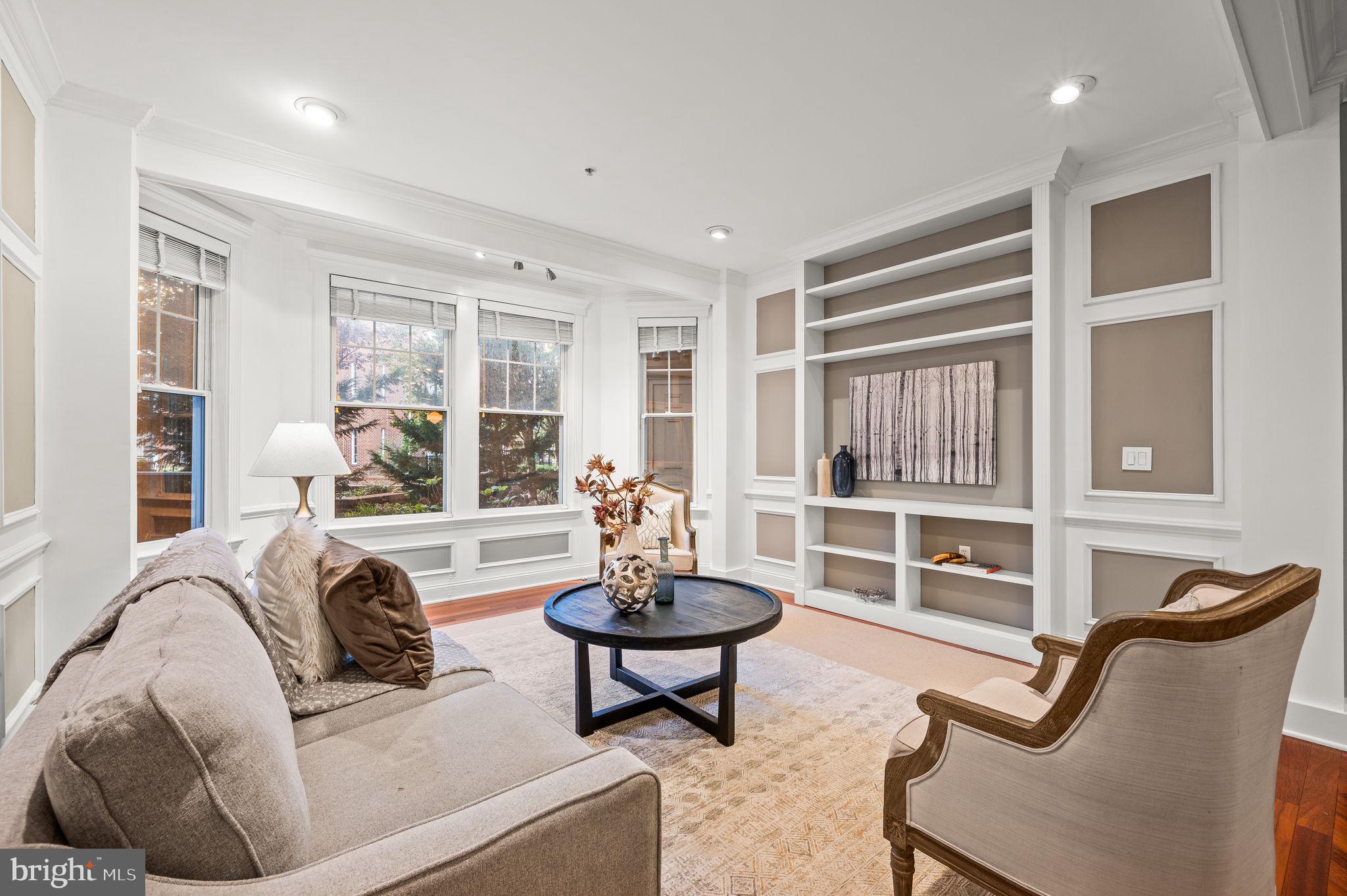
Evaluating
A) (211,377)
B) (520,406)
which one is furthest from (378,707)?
(520,406)

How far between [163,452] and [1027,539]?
5.05m

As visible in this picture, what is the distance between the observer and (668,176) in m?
3.52

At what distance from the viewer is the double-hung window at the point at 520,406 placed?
5.08m

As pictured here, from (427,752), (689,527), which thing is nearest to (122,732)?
(427,752)

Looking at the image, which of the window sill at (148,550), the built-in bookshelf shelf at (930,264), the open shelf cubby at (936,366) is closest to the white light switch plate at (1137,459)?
the open shelf cubby at (936,366)

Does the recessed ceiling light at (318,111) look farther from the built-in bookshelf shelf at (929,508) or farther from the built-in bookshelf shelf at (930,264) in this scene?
the built-in bookshelf shelf at (929,508)

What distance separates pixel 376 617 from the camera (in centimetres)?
184

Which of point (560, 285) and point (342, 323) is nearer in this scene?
point (342, 323)

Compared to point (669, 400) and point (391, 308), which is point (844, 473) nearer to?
point (669, 400)

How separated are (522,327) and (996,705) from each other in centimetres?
452

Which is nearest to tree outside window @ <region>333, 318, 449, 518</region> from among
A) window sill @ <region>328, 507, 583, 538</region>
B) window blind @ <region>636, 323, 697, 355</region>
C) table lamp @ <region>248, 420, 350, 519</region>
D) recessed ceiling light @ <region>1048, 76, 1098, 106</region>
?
window sill @ <region>328, 507, 583, 538</region>

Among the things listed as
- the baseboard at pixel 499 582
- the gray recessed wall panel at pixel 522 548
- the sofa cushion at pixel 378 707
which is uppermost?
the sofa cushion at pixel 378 707

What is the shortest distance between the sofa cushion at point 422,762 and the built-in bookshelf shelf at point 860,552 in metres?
3.06

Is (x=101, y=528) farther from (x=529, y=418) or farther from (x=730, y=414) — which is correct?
(x=730, y=414)
